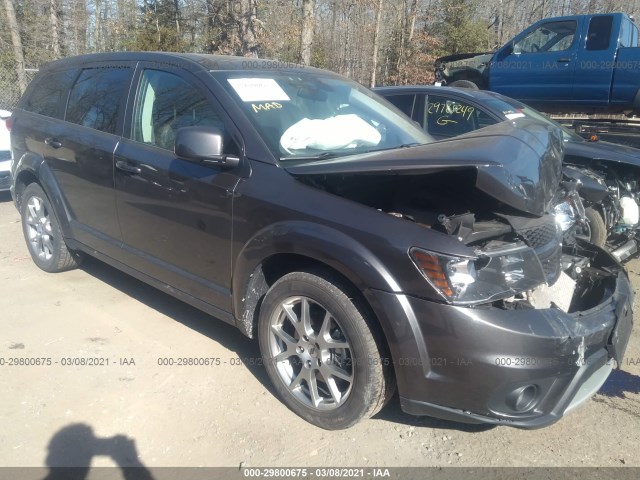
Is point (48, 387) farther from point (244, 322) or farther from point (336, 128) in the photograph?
point (336, 128)

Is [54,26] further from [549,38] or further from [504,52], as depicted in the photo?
[549,38]

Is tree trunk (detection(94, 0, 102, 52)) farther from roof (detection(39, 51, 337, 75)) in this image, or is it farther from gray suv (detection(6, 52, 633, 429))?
gray suv (detection(6, 52, 633, 429))

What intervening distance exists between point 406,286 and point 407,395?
1.75ft

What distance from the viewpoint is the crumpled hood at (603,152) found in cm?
548

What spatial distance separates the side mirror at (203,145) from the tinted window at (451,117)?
140 inches

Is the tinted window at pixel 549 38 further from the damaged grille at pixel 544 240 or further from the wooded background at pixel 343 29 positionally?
the damaged grille at pixel 544 240

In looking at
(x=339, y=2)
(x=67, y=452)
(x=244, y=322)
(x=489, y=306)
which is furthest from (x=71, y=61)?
(x=339, y=2)

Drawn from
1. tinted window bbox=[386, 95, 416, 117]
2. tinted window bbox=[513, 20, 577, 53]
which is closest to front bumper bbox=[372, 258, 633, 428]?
tinted window bbox=[386, 95, 416, 117]

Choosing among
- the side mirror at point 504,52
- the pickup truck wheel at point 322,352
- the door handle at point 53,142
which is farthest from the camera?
the side mirror at point 504,52

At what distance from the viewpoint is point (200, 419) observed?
3.14 m

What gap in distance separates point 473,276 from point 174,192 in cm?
191

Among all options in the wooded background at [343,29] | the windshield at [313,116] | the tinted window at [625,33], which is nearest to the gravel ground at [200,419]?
the windshield at [313,116]

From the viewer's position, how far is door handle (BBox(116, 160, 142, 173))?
374 cm

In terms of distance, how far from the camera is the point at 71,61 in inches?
193
